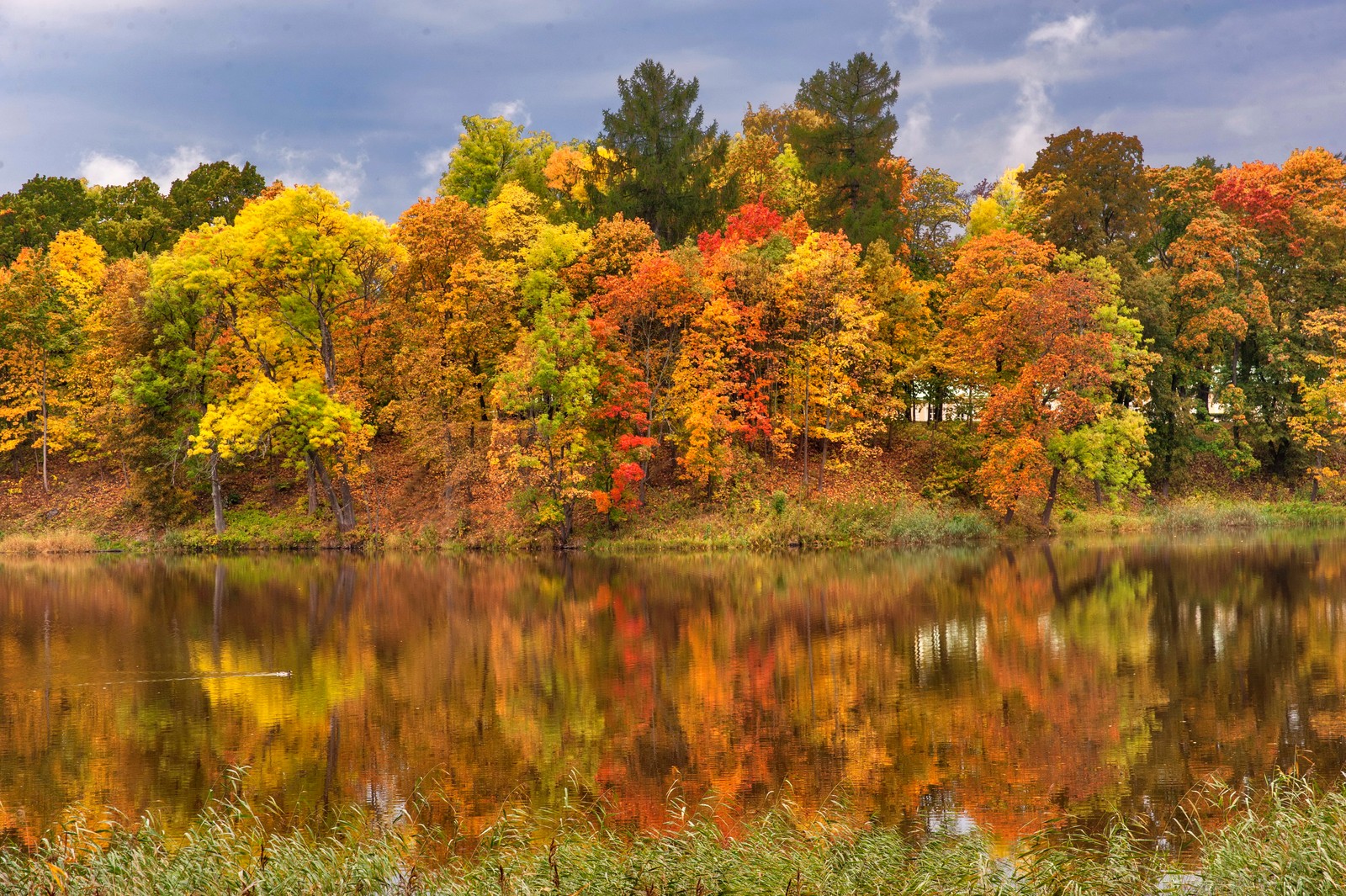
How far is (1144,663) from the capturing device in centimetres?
1881

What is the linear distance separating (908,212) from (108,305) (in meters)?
41.0

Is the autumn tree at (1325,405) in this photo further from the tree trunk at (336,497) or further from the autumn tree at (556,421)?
the tree trunk at (336,497)

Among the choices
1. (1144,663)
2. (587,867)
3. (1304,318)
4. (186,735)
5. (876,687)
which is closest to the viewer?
A: (587,867)

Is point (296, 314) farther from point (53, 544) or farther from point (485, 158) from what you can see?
point (485, 158)

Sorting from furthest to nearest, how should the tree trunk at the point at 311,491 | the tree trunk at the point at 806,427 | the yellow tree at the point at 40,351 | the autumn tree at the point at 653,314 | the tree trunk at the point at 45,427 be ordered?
the yellow tree at the point at 40,351, the tree trunk at the point at 45,427, the tree trunk at the point at 311,491, the tree trunk at the point at 806,427, the autumn tree at the point at 653,314

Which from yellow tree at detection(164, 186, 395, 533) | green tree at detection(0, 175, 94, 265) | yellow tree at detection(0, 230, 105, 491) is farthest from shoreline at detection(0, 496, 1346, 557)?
green tree at detection(0, 175, 94, 265)

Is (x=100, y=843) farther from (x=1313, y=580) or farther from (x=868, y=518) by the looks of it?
(x=868, y=518)

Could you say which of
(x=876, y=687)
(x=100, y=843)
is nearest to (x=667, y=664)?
(x=876, y=687)

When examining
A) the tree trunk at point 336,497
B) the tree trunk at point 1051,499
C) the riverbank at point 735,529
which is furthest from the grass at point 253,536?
the tree trunk at point 1051,499

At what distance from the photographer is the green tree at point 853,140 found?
52031 millimetres

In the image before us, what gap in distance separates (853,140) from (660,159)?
32.7 feet

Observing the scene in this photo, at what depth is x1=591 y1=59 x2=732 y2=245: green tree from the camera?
49.7 m

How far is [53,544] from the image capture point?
48.0 m

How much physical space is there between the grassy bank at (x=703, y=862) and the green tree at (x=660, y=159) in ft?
136
